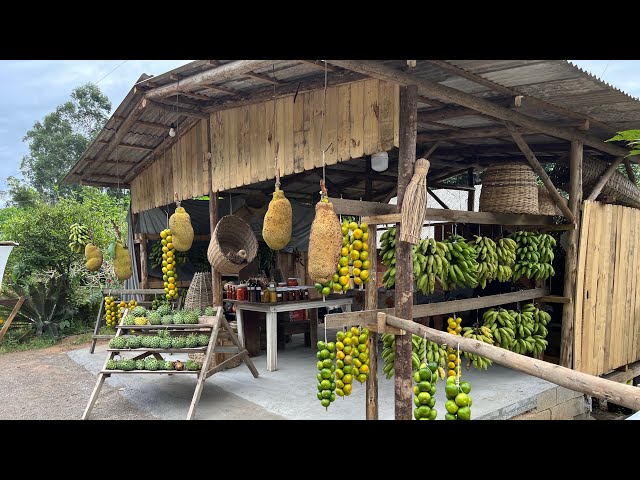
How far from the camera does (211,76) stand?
449cm

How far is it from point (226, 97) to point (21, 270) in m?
8.17

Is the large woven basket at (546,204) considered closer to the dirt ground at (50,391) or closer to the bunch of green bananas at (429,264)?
the bunch of green bananas at (429,264)

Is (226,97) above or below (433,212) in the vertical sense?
above

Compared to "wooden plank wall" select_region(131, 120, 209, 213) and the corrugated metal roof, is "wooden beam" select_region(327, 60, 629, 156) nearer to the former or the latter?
the corrugated metal roof

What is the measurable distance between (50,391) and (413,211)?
5704 millimetres

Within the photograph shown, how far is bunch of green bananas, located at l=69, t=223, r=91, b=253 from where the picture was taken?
26.0ft

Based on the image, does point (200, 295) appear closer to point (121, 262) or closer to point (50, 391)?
point (121, 262)

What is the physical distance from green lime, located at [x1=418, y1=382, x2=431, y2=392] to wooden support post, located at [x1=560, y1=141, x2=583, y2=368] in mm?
3744

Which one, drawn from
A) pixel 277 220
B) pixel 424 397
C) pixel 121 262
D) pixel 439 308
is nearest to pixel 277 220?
pixel 277 220

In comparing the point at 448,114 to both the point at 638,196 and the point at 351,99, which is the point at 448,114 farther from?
the point at 638,196

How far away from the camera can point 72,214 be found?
1198cm

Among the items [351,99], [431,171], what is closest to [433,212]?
[351,99]

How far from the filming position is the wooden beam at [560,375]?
187 centimetres

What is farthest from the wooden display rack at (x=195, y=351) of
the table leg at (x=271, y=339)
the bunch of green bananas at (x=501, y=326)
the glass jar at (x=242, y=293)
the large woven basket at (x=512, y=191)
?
the large woven basket at (x=512, y=191)
